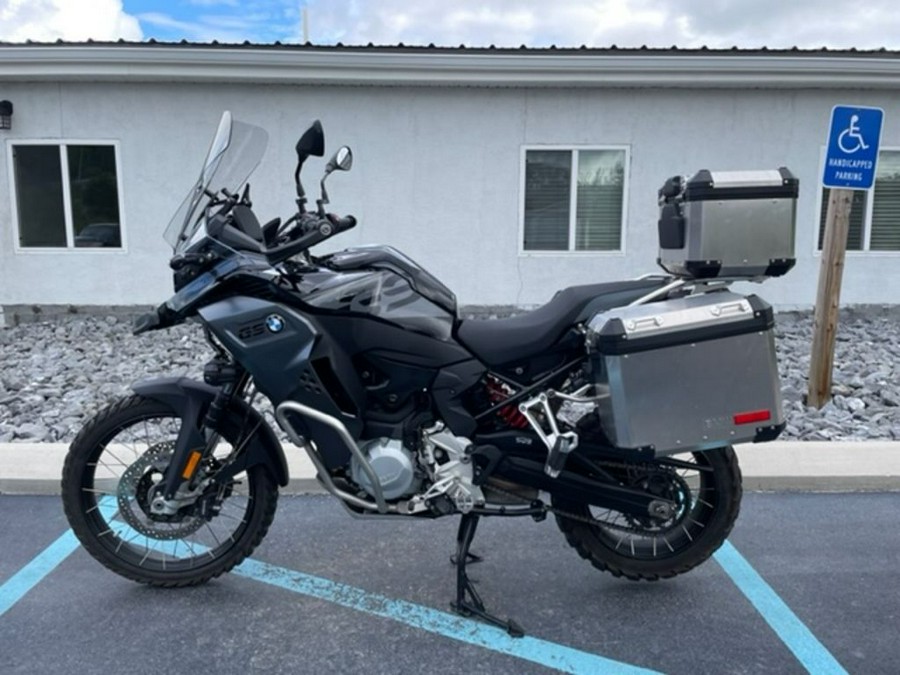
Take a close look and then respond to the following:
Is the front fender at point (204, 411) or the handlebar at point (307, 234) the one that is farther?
the front fender at point (204, 411)

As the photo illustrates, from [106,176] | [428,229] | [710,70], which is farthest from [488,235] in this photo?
[106,176]

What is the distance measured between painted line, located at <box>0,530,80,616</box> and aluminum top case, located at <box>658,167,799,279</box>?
2.85 meters

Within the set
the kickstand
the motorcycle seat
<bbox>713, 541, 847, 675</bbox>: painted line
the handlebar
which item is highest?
the handlebar

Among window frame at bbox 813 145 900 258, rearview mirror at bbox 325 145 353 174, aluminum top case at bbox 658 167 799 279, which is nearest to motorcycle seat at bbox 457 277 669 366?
aluminum top case at bbox 658 167 799 279

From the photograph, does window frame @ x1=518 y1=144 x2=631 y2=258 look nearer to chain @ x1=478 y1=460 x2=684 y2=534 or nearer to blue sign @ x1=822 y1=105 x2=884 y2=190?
blue sign @ x1=822 y1=105 x2=884 y2=190

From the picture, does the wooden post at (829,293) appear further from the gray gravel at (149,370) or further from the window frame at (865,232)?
the window frame at (865,232)

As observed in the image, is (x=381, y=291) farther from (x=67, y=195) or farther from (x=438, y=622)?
(x=67, y=195)

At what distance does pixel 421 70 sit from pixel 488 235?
6.46ft

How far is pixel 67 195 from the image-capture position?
841 centimetres

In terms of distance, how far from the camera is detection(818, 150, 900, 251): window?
870cm

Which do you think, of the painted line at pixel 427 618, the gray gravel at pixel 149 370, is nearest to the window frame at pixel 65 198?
the gray gravel at pixel 149 370

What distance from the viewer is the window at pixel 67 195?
8.40 m

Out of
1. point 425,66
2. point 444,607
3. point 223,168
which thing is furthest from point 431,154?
point 444,607

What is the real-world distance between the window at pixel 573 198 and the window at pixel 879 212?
99.4 inches
